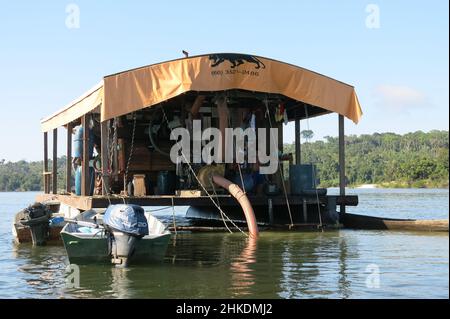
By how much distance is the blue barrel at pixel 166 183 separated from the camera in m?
19.6

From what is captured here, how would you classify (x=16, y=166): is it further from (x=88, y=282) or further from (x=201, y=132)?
(x=88, y=282)

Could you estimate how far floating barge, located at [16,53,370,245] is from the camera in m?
17.0

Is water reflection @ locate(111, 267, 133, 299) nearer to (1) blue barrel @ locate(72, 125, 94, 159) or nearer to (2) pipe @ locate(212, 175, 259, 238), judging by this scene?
(2) pipe @ locate(212, 175, 259, 238)

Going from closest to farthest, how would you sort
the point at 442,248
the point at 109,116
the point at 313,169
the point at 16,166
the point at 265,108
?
the point at 442,248, the point at 109,116, the point at 313,169, the point at 265,108, the point at 16,166

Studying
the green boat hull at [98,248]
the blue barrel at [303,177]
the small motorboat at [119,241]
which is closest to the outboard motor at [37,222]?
the small motorboat at [119,241]

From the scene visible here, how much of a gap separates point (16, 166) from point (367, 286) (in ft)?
464

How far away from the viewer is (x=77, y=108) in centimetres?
1953

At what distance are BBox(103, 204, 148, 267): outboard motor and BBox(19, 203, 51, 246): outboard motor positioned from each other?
4660mm

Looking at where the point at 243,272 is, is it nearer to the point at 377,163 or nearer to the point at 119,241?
the point at 119,241

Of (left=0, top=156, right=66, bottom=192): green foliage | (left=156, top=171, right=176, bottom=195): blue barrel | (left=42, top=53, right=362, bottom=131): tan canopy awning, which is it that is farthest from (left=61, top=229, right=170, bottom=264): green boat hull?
(left=0, top=156, right=66, bottom=192): green foliage

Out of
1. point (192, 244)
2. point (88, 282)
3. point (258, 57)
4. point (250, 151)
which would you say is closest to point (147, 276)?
point (88, 282)

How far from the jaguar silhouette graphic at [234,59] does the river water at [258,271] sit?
4684 millimetres

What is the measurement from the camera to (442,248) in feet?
45.2
